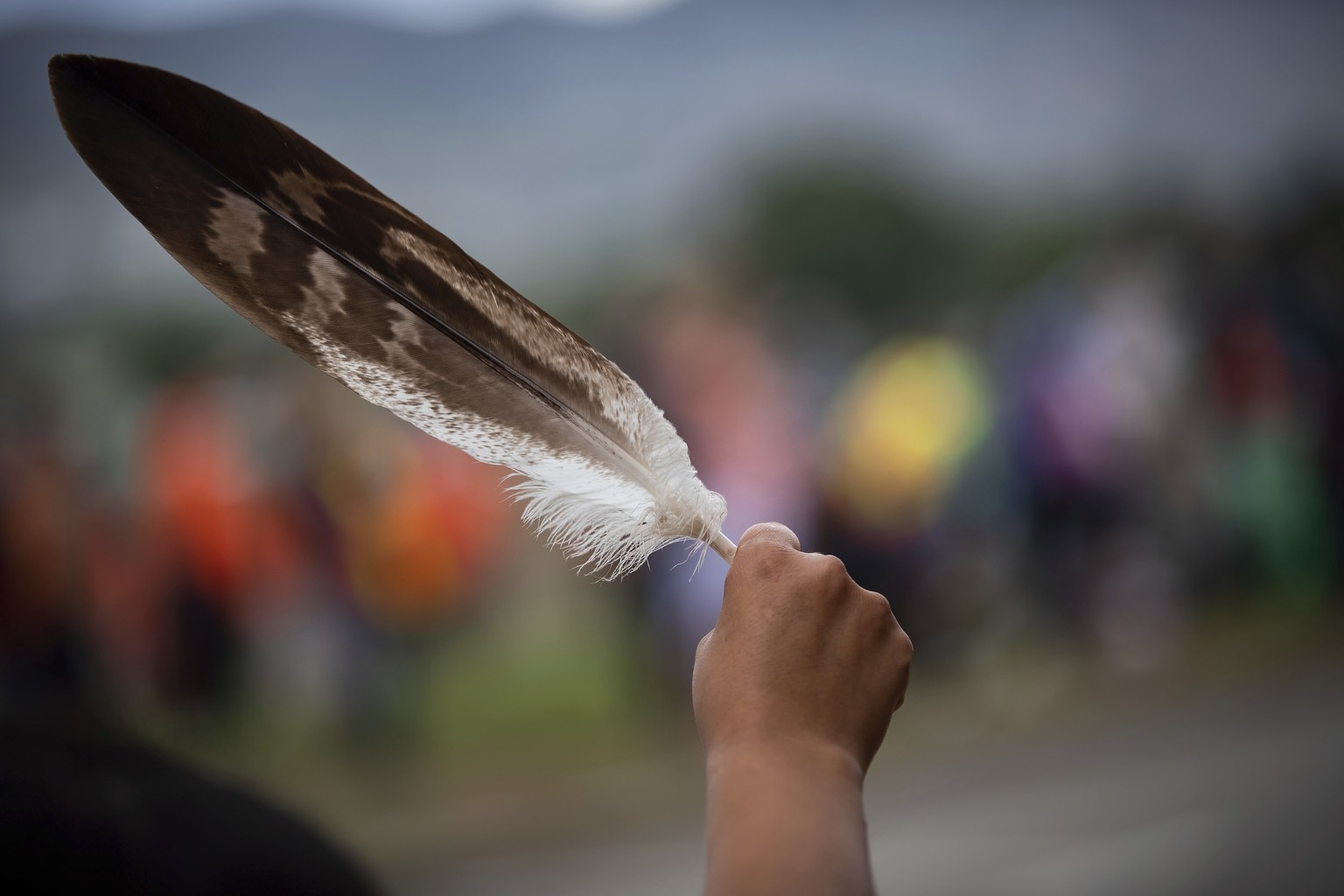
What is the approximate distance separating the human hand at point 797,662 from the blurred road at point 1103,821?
2.31 m

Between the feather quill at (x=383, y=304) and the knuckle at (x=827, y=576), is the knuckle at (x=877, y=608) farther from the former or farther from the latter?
the feather quill at (x=383, y=304)

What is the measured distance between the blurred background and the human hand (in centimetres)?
237

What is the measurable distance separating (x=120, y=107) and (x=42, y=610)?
10.7 ft

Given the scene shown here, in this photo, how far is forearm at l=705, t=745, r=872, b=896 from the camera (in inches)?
21.0

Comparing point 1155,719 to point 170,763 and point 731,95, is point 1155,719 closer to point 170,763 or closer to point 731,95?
point 731,95

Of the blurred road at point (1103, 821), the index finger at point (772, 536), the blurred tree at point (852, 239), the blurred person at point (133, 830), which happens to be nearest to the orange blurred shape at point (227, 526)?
the blurred road at point (1103, 821)

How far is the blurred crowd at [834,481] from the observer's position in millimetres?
3309

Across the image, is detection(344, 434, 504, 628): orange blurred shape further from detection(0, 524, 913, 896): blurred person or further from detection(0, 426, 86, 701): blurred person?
detection(0, 524, 913, 896): blurred person

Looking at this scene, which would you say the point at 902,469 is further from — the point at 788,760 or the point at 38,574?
the point at 38,574

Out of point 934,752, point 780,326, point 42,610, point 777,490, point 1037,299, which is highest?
point 1037,299

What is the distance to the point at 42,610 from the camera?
3.24 metres

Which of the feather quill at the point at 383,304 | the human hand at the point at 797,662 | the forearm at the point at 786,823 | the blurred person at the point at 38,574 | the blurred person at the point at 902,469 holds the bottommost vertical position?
the forearm at the point at 786,823

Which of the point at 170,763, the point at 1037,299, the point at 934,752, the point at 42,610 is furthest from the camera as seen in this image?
the point at 1037,299

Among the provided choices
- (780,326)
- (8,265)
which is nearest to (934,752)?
(780,326)
